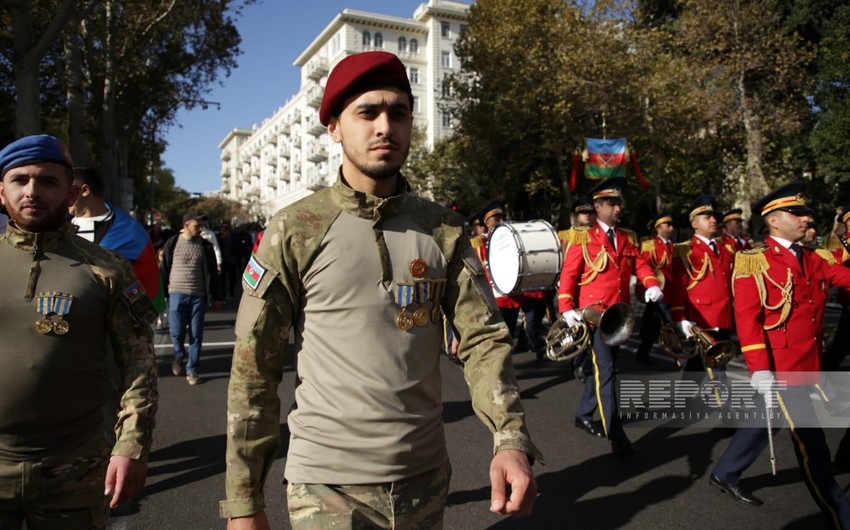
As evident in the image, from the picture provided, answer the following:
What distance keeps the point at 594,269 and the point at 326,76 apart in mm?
71108

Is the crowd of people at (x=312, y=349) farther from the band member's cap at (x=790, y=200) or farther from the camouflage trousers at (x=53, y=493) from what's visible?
the band member's cap at (x=790, y=200)

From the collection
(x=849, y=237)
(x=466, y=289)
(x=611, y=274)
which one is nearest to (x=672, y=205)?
(x=849, y=237)

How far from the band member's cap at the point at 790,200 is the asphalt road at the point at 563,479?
202cm

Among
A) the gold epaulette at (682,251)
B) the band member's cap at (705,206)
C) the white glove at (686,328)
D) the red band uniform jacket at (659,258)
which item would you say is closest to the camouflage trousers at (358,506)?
the white glove at (686,328)

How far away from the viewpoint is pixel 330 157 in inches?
3196

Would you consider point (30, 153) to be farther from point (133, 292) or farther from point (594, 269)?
point (594, 269)

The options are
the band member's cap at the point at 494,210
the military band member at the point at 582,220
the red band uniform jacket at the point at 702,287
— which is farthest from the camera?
the band member's cap at the point at 494,210

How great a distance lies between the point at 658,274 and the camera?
27.0 feet

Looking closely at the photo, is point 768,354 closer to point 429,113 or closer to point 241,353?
point 241,353

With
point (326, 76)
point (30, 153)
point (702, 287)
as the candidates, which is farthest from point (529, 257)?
point (326, 76)

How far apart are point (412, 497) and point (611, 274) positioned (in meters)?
4.67

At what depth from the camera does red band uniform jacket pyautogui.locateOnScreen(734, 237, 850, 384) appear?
14.9ft

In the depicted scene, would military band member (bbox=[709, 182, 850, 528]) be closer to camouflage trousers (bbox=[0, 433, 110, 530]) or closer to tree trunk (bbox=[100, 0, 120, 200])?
camouflage trousers (bbox=[0, 433, 110, 530])

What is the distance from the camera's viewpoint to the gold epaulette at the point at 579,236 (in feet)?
20.9
